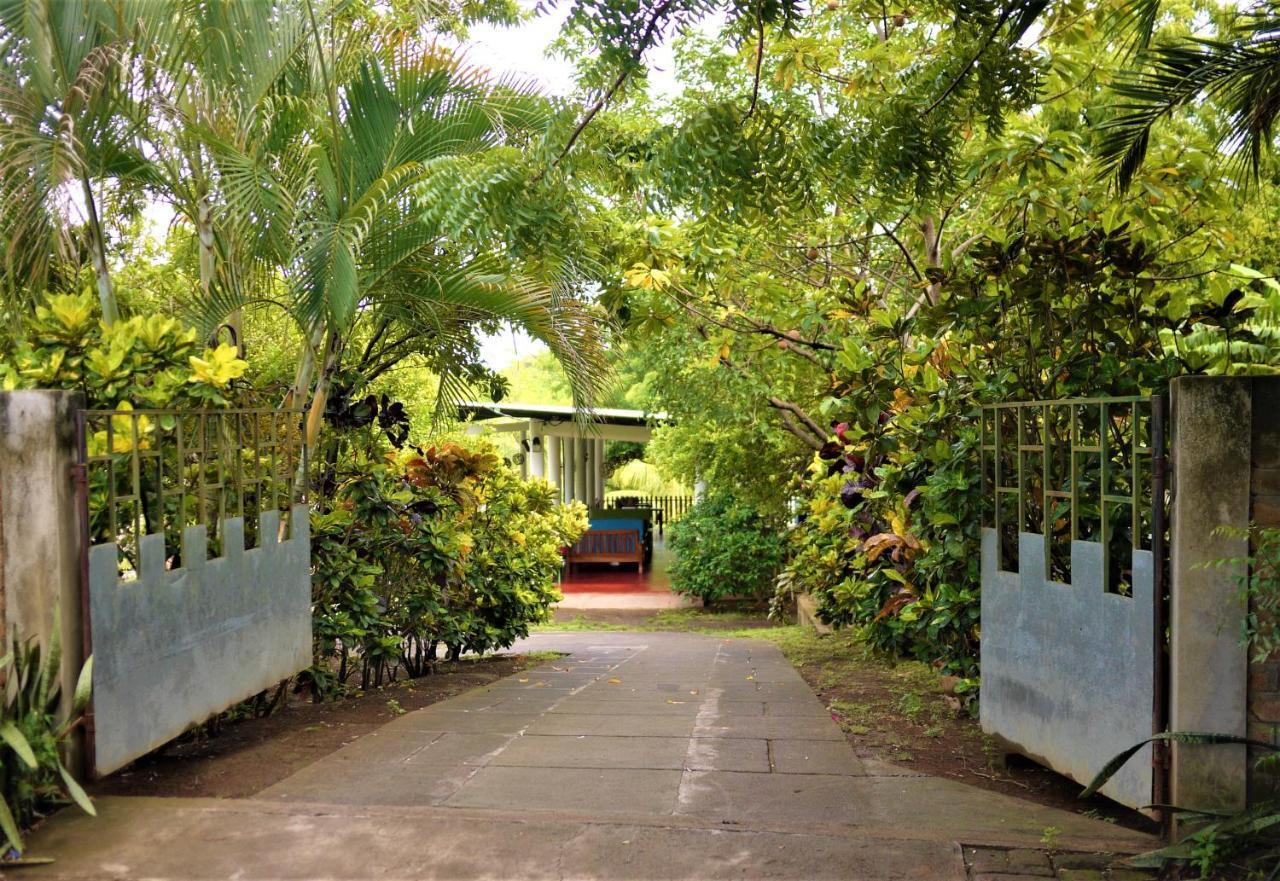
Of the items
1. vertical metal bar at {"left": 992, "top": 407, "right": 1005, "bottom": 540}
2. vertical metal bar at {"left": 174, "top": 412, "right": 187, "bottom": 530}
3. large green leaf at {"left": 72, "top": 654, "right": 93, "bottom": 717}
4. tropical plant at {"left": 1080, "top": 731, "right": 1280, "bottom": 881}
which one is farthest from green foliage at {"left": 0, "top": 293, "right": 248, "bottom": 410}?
tropical plant at {"left": 1080, "top": 731, "right": 1280, "bottom": 881}

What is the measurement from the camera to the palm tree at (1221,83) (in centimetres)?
496

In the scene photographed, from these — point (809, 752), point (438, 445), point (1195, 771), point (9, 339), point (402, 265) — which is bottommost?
point (809, 752)

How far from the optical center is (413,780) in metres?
4.60

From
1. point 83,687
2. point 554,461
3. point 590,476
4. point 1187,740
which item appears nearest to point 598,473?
point 590,476

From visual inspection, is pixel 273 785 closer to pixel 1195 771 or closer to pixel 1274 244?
pixel 1195 771

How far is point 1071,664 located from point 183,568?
3.61 meters

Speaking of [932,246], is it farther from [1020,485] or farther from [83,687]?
[83,687]

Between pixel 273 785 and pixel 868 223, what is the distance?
6.23 meters

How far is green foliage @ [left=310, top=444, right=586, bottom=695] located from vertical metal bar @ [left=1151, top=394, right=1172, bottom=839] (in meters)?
4.34

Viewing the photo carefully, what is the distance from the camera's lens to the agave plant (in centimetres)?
369

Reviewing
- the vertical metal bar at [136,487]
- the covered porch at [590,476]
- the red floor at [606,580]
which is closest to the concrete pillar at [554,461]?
the covered porch at [590,476]

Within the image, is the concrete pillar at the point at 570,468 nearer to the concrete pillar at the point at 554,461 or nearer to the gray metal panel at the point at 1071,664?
the concrete pillar at the point at 554,461

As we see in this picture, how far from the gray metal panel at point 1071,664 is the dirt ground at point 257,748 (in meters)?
3.10

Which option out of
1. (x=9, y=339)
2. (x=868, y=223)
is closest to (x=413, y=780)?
(x=9, y=339)
